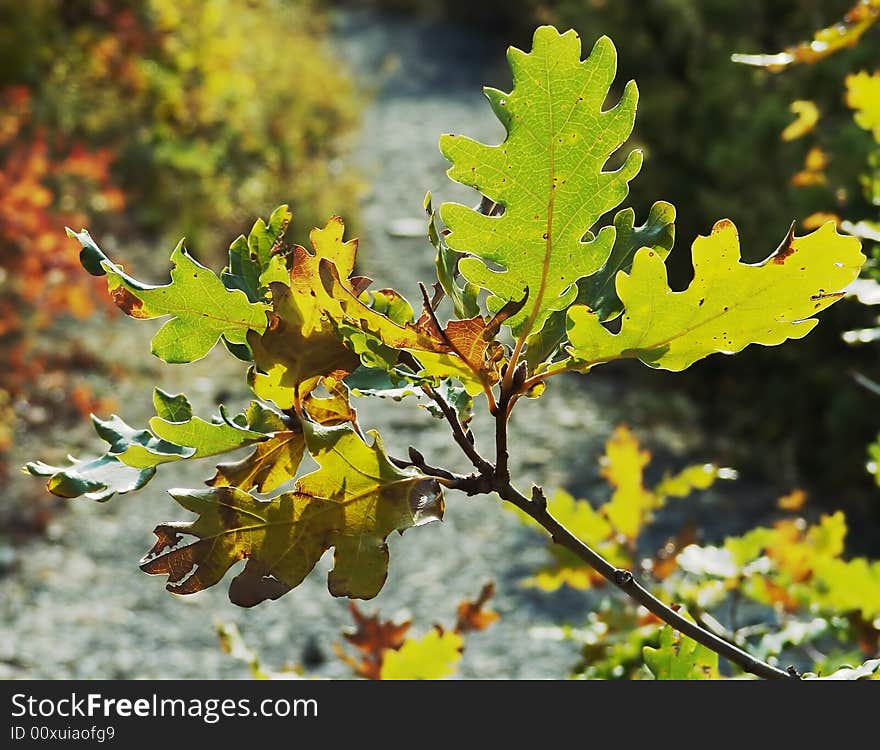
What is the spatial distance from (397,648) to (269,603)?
2.12 metres

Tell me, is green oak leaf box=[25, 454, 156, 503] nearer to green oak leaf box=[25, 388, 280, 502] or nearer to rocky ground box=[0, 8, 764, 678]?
green oak leaf box=[25, 388, 280, 502]

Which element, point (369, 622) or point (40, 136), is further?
point (40, 136)

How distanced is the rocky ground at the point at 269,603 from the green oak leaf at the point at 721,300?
2380 millimetres

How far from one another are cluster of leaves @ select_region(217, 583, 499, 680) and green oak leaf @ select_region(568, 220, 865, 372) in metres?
0.56

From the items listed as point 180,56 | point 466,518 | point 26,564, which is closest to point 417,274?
point 180,56

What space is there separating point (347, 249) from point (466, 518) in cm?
331

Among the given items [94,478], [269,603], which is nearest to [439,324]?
[94,478]

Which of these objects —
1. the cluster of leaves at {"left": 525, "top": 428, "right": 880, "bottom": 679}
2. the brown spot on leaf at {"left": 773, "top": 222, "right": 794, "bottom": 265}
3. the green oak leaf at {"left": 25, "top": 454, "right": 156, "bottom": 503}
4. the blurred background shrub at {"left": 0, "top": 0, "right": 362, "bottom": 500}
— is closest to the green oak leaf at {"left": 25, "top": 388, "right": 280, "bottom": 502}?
the green oak leaf at {"left": 25, "top": 454, "right": 156, "bottom": 503}

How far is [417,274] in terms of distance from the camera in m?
6.05

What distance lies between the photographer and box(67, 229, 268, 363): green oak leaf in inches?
27.0

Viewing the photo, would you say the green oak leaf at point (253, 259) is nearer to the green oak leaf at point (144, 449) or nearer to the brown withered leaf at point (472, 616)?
the green oak leaf at point (144, 449)

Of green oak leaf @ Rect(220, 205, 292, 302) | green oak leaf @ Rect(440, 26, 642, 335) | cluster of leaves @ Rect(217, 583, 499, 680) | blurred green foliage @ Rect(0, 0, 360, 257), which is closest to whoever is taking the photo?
green oak leaf @ Rect(440, 26, 642, 335)
